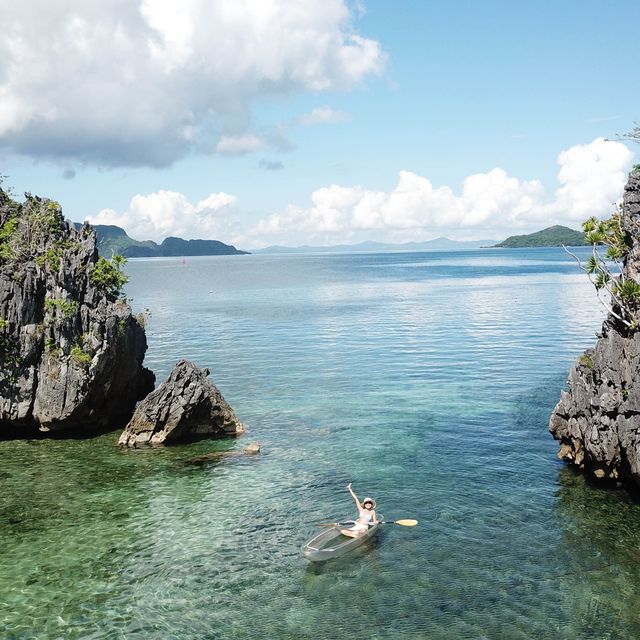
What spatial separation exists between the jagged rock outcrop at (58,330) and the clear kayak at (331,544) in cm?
2011

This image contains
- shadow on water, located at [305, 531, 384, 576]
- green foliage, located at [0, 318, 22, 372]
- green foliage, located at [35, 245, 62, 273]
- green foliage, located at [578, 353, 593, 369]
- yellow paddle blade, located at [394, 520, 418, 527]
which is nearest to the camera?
shadow on water, located at [305, 531, 384, 576]

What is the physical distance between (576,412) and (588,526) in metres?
7.03

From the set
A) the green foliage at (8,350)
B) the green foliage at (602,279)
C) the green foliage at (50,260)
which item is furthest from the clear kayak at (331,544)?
the green foliage at (50,260)

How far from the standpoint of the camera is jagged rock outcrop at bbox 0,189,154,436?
124ft

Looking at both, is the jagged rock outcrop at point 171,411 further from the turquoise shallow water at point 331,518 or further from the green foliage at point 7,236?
the green foliage at point 7,236

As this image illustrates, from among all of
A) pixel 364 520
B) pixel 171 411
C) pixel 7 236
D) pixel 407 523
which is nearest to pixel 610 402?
pixel 407 523

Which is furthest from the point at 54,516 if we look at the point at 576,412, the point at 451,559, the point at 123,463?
the point at 576,412

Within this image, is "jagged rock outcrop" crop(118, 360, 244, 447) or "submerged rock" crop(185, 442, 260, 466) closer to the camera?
"submerged rock" crop(185, 442, 260, 466)

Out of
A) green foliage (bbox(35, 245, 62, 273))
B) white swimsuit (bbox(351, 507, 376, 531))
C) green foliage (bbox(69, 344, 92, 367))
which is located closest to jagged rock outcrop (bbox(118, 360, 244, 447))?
green foliage (bbox(69, 344, 92, 367))

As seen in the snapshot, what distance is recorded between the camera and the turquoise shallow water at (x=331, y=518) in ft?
66.6

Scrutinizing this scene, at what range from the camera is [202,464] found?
34.2 meters

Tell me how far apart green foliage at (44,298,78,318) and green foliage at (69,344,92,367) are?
7.30 ft

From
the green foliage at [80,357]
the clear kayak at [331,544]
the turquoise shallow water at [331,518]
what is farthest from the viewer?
the green foliage at [80,357]

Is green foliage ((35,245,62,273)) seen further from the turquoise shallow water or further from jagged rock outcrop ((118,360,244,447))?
the turquoise shallow water
